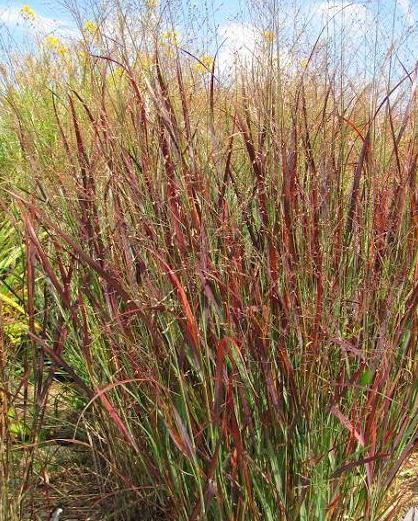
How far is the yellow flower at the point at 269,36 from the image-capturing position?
2.33 meters

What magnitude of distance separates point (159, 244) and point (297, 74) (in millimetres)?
857

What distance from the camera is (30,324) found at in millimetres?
2107

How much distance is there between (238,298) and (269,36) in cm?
90

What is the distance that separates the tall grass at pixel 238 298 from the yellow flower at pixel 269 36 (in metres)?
0.06

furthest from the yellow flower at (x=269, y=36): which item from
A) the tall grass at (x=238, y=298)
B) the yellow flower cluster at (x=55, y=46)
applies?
the yellow flower cluster at (x=55, y=46)

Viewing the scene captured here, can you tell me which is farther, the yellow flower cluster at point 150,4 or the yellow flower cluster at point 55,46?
the yellow flower cluster at point 55,46

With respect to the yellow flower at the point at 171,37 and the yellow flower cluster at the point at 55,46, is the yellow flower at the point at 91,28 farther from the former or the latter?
the yellow flower cluster at the point at 55,46

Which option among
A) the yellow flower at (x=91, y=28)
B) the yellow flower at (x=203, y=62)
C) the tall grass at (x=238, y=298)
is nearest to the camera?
the tall grass at (x=238, y=298)

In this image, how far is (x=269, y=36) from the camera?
7.72ft

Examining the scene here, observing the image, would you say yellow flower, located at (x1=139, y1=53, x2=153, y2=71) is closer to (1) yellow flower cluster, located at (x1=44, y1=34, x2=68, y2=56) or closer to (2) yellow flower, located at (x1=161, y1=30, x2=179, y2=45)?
(2) yellow flower, located at (x1=161, y1=30, x2=179, y2=45)

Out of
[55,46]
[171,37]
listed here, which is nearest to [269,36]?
[171,37]

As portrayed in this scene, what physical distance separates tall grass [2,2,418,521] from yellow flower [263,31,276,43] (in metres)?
0.06

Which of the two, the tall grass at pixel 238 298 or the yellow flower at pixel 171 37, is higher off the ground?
the yellow flower at pixel 171 37

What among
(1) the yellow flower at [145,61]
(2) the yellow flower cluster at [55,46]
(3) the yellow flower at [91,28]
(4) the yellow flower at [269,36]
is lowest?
(1) the yellow flower at [145,61]
